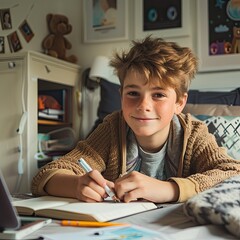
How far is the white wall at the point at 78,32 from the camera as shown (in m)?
2.35

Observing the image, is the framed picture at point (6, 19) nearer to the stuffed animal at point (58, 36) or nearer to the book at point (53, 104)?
the stuffed animal at point (58, 36)

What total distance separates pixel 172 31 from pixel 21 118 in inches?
41.0

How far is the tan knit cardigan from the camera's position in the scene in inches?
38.3

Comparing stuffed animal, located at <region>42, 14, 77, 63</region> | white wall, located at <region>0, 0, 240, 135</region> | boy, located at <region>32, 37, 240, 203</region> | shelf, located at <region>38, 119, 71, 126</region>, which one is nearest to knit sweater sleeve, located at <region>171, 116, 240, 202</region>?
boy, located at <region>32, 37, 240, 203</region>

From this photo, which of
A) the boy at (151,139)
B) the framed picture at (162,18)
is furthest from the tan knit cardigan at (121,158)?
the framed picture at (162,18)

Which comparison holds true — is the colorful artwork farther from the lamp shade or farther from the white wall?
the lamp shade

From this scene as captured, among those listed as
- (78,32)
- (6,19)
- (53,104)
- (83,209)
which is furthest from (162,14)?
(83,209)

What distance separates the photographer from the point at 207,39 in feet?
7.73

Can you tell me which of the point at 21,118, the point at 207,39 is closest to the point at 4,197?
the point at 21,118

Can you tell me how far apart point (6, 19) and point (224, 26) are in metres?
1.33

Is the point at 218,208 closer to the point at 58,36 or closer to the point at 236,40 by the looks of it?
the point at 236,40

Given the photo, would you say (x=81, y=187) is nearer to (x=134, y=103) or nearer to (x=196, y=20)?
(x=134, y=103)

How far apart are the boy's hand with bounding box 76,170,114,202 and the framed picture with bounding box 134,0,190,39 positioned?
1758mm

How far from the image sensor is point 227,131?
5.22 ft
